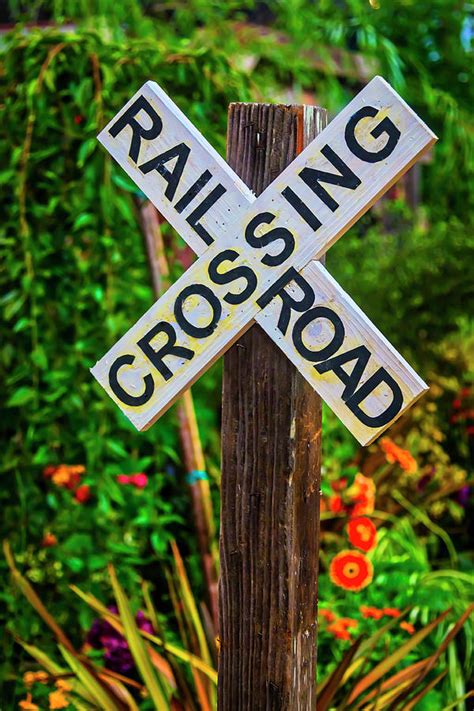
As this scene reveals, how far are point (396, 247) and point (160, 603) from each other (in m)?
2.33

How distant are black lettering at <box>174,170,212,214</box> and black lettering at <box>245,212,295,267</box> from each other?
11 centimetres

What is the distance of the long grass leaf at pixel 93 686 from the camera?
2.01 metres

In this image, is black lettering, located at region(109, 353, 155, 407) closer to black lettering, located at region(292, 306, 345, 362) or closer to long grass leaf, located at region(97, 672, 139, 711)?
black lettering, located at region(292, 306, 345, 362)

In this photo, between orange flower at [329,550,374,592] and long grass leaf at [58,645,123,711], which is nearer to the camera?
long grass leaf at [58,645,123,711]

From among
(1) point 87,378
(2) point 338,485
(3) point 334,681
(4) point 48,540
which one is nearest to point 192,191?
(3) point 334,681

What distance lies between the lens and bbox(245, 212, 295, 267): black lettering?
1.36 m

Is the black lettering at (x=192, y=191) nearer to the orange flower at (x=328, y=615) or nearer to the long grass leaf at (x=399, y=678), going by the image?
the long grass leaf at (x=399, y=678)

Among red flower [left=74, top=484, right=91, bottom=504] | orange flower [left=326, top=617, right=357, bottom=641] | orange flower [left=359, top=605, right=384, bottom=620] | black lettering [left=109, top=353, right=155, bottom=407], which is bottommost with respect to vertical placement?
orange flower [left=359, top=605, right=384, bottom=620]

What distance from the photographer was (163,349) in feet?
4.74

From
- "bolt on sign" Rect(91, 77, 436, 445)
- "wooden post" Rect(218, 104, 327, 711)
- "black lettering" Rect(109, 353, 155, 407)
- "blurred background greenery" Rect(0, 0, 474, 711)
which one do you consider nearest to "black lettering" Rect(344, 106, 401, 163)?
"bolt on sign" Rect(91, 77, 436, 445)

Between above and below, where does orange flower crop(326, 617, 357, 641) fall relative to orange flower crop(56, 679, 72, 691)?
below

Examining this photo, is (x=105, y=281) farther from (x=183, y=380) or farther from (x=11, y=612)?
(x=183, y=380)

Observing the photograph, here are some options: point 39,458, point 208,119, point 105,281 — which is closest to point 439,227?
point 208,119

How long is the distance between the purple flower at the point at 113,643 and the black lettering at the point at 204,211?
1.27 meters
